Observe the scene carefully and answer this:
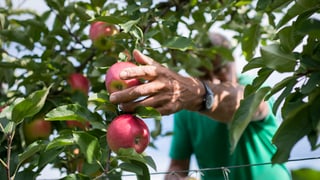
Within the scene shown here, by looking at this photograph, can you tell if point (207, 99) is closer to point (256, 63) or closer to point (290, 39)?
point (256, 63)

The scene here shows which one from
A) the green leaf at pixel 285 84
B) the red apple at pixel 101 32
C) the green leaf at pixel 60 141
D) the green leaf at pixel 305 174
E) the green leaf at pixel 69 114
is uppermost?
the red apple at pixel 101 32

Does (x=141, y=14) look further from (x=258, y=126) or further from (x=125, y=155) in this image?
(x=258, y=126)

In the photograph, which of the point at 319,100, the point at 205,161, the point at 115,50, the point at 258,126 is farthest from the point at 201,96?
the point at 205,161

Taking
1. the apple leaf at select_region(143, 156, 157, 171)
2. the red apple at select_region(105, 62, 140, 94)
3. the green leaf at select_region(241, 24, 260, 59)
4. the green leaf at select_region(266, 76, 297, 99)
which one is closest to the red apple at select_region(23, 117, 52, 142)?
the red apple at select_region(105, 62, 140, 94)

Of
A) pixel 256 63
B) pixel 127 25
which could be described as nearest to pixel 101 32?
pixel 127 25

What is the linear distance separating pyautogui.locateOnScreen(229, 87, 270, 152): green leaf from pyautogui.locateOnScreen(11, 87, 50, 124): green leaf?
37cm

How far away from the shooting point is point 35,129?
3.92ft

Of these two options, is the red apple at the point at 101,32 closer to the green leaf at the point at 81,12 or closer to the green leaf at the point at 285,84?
the green leaf at the point at 81,12

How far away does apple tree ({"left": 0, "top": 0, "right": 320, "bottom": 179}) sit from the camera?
65 cm

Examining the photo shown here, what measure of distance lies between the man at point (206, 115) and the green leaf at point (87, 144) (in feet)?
0.32

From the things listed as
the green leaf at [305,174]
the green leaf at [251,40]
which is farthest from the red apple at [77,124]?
the green leaf at [305,174]

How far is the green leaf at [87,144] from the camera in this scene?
792mm

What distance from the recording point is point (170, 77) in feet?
3.23

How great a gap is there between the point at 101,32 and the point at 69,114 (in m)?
0.38
